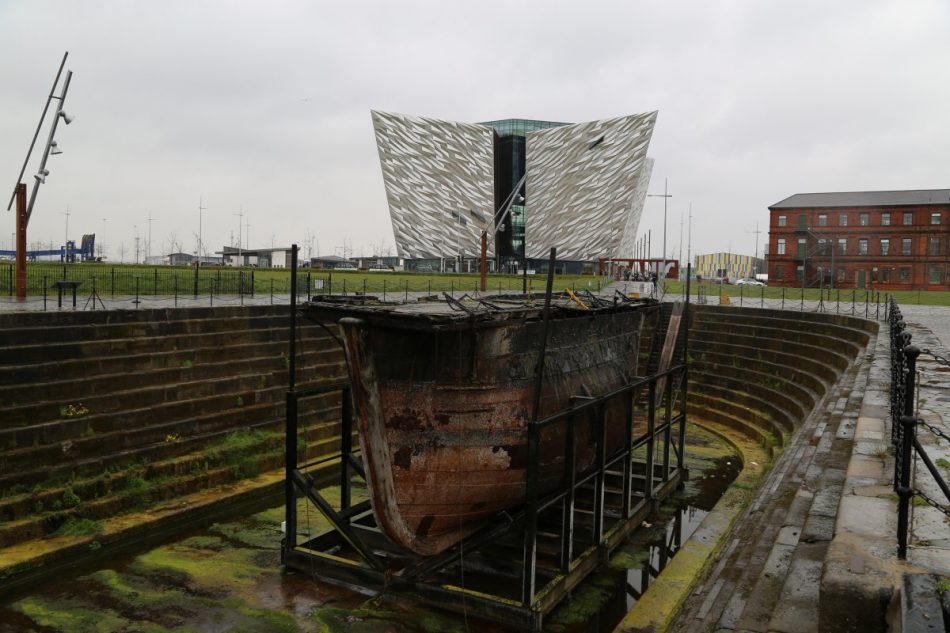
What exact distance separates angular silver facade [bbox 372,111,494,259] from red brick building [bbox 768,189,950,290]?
24.9 metres

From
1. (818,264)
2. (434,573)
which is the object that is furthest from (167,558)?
(818,264)

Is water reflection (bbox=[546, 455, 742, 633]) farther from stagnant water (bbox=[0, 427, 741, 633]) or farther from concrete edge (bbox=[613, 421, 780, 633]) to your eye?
concrete edge (bbox=[613, 421, 780, 633])

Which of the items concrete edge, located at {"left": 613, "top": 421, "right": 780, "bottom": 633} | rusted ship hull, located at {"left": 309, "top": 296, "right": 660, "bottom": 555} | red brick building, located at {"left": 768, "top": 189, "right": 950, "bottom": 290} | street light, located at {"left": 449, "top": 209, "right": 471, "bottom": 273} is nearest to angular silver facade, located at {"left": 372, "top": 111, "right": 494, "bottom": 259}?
street light, located at {"left": 449, "top": 209, "right": 471, "bottom": 273}

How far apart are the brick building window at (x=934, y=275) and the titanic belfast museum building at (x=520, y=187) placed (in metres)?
22.4

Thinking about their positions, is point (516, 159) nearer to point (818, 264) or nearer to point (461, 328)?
point (818, 264)

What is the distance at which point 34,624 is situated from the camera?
664cm

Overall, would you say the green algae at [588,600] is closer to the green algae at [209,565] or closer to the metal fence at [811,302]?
the green algae at [209,565]

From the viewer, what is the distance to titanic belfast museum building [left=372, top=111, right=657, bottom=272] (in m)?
60.3

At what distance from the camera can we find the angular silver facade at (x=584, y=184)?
59.6 meters

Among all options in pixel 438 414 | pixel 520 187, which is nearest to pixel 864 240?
pixel 520 187

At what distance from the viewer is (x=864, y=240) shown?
49.2 meters

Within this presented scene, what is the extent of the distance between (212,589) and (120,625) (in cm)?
100

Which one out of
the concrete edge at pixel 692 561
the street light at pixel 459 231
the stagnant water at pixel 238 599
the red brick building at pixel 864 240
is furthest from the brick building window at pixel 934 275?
the stagnant water at pixel 238 599

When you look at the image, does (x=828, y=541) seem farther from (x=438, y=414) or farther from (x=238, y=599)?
(x=238, y=599)
